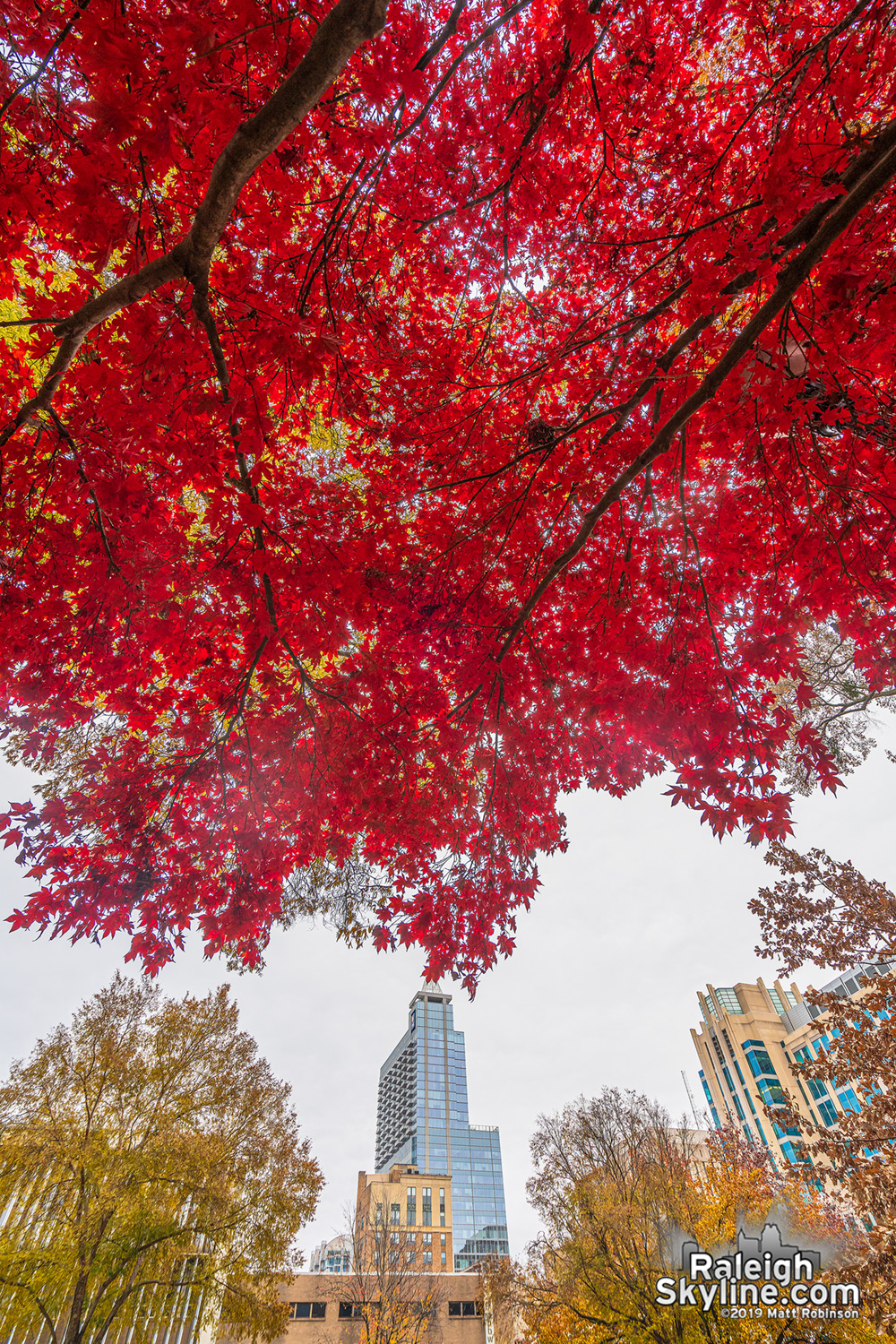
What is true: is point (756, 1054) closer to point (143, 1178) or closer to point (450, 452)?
point (143, 1178)

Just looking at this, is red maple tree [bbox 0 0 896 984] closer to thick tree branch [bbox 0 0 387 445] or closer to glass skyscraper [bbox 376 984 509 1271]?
thick tree branch [bbox 0 0 387 445]

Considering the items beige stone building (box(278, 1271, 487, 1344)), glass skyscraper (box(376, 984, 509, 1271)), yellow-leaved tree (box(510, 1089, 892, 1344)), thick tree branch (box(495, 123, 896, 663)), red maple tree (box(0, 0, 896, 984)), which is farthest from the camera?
glass skyscraper (box(376, 984, 509, 1271))

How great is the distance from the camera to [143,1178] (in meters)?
10.0

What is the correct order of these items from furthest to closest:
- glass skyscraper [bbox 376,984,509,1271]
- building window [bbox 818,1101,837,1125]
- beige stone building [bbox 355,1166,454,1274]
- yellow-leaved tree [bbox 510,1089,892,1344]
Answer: glass skyscraper [bbox 376,984,509,1271] → beige stone building [bbox 355,1166,454,1274] → building window [bbox 818,1101,837,1125] → yellow-leaved tree [bbox 510,1089,892,1344]

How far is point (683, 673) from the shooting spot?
4.38 m

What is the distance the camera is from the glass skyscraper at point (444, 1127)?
82.1 meters

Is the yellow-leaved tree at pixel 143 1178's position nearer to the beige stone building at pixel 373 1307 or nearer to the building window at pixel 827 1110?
the beige stone building at pixel 373 1307

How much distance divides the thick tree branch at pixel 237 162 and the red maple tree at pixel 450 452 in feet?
1.76

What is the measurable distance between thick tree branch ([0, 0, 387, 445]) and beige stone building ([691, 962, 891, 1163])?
53.4 m

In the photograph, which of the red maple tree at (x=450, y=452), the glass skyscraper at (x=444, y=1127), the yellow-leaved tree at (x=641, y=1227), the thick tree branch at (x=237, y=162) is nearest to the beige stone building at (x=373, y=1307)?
the yellow-leaved tree at (x=641, y=1227)

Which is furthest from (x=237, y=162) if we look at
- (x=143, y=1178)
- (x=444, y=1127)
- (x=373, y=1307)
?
(x=444, y=1127)

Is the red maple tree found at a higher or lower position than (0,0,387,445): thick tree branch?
higher

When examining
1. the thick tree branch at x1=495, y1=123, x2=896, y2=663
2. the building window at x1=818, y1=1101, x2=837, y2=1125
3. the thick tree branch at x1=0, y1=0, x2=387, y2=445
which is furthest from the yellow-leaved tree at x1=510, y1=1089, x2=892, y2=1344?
the building window at x1=818, y1=1101, x2=837, y2=1125

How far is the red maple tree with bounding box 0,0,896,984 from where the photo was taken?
3.45 m
